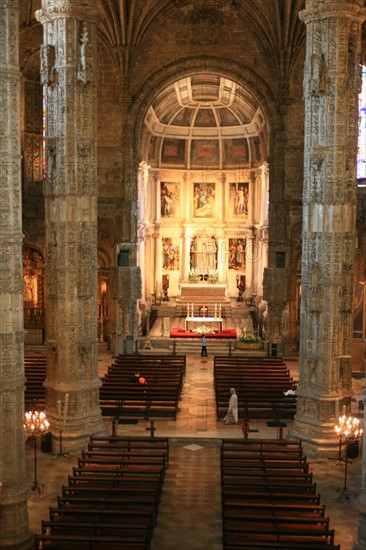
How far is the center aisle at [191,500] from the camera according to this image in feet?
52.9

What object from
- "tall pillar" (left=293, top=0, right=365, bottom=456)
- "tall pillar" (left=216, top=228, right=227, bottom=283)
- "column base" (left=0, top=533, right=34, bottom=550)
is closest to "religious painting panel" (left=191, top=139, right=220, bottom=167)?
"tall pillar" (left=216, top=228, right=227, bottom=283)

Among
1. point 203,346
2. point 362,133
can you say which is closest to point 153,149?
point 362,133

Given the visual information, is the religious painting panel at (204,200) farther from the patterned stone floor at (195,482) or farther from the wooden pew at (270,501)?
the wooden pew at (270,501)

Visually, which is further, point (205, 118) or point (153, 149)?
point (205, 118)

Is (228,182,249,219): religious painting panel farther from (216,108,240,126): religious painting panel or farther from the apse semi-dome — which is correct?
(216,108,240,126): religious painting panel

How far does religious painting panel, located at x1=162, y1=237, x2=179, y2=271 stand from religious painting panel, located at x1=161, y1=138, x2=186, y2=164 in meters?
4.78

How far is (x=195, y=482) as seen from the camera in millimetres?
19734

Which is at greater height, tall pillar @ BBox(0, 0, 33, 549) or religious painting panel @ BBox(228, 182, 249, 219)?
religious painting panel @ BBox(228, 182, 249, 219)

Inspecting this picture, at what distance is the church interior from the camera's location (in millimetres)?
15344

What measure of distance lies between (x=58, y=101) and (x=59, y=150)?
1.40m

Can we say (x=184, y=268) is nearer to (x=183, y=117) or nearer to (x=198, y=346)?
(x=183, y=117)

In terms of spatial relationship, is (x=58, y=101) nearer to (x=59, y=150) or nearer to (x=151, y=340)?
(x=59, y=150)

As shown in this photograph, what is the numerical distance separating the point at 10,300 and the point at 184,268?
3169cm

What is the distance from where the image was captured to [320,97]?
21.3 m
